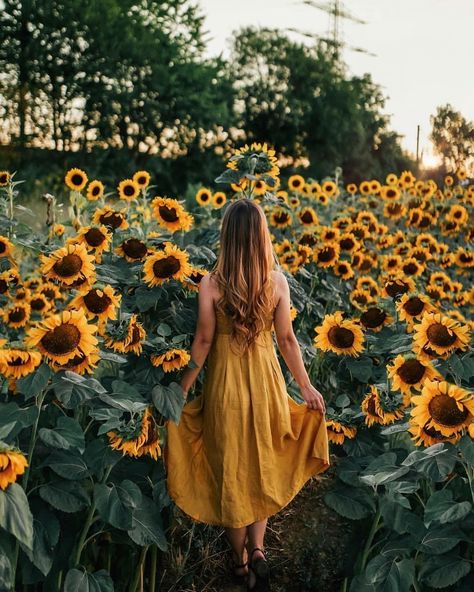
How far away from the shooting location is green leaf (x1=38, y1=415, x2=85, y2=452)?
226 cm

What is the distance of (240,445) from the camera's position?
2.89 m

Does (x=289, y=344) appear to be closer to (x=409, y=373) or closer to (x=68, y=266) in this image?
(x=409, y=373)

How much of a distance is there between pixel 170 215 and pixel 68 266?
826mm

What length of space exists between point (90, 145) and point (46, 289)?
16.7m

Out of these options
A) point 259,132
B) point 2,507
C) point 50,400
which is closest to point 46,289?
point 50,400

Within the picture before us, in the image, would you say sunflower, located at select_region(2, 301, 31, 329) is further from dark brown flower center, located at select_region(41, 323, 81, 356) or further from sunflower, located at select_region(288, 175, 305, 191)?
sunflower, located at select_region(288, 175, 305, 191)

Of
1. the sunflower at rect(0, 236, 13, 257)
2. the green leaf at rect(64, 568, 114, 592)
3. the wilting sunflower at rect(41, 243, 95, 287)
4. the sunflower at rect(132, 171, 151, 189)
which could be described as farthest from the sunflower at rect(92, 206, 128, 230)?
the green leaf at rect(64, 568, 114, 592)

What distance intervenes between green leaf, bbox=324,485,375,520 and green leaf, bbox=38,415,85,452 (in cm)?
118

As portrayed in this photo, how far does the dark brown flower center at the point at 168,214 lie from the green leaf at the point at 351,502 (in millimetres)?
1488

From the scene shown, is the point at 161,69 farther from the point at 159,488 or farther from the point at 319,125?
the point at 159,488

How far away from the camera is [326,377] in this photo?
402 cm

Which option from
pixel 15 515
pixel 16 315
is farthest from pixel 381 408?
pixel 16 315

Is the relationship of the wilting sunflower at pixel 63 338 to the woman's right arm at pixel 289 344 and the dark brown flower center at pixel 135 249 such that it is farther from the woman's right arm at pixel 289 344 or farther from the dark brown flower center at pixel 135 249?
the woman's right arm at pixel 289 344

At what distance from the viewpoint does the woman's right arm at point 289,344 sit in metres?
2.94
